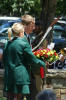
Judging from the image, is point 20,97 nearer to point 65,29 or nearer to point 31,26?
point 31,26

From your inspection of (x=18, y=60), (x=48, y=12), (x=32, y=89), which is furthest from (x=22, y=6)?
(x=18, y=60)

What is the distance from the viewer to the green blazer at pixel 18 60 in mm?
5266

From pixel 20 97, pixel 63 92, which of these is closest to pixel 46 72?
pixel 63 92

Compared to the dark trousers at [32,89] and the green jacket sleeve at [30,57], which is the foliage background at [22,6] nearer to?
the dark trousers at [32,89]

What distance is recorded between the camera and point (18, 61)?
5285mm

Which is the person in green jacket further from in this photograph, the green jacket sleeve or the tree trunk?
the tree trunk

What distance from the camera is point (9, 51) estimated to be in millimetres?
5340

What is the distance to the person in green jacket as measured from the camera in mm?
5266

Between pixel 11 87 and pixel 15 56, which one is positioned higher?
pixel 15 56

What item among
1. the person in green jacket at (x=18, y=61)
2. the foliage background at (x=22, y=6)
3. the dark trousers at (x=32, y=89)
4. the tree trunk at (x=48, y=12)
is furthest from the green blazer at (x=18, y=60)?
the foliage background at (x=22, y=6)

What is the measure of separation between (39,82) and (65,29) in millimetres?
8767

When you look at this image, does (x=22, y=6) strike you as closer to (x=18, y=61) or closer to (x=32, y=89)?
(x=32, y=89)

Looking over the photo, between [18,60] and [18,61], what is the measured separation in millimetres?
14

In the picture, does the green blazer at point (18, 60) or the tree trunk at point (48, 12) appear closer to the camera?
the green blazer at point (18, 60)
